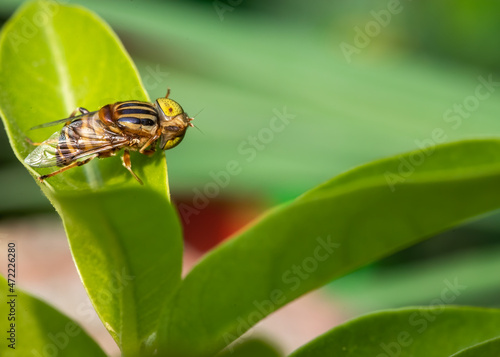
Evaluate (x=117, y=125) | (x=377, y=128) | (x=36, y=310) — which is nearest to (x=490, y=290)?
(x=377, y=128)

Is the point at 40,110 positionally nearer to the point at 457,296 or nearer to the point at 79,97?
the point at 79,97

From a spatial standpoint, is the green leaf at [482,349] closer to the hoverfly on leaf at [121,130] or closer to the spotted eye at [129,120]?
the hoverfly on leaf at [121,130]

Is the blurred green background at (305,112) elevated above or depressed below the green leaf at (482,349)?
below

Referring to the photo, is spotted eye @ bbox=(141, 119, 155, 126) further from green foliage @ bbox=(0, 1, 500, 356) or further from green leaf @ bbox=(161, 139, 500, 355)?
green leaf @ bbox=(161, 139, 500, 355)

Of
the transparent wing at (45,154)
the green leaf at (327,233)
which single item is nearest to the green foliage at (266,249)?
the green leaf at (327,233)

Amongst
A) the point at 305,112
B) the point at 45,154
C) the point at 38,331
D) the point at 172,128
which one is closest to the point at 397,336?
the point at 38,331

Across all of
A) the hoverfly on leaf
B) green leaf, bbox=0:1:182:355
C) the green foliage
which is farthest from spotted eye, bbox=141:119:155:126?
the green foliage
